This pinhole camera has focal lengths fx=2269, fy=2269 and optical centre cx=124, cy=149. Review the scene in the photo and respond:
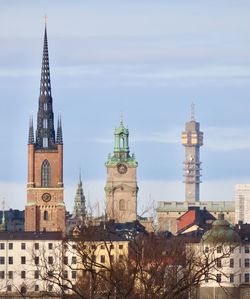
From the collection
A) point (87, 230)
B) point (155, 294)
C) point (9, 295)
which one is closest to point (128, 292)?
point (155, 294)

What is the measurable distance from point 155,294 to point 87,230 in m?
47.9

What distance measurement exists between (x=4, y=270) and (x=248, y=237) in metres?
18.6

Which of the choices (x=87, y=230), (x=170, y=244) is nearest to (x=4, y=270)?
(x=170, y=244)

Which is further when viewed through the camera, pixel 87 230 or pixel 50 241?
pixel 50 241

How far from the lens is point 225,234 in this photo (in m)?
159

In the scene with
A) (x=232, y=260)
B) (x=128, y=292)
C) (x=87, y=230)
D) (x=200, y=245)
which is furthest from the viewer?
(x=232, y=260)

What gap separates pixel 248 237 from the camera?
171 meters

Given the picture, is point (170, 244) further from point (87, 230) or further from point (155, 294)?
point (155, 294)

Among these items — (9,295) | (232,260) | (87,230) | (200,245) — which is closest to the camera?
(87,230)

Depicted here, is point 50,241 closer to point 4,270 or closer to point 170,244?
point 4,270

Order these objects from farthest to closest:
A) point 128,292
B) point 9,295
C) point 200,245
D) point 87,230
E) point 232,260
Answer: point 232,260, point 200,245, point 9,295, point 87,230, point 128,292

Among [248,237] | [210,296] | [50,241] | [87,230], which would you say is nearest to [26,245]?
[50,241]

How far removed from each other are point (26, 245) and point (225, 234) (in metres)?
19.2

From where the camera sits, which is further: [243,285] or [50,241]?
[50,241]
